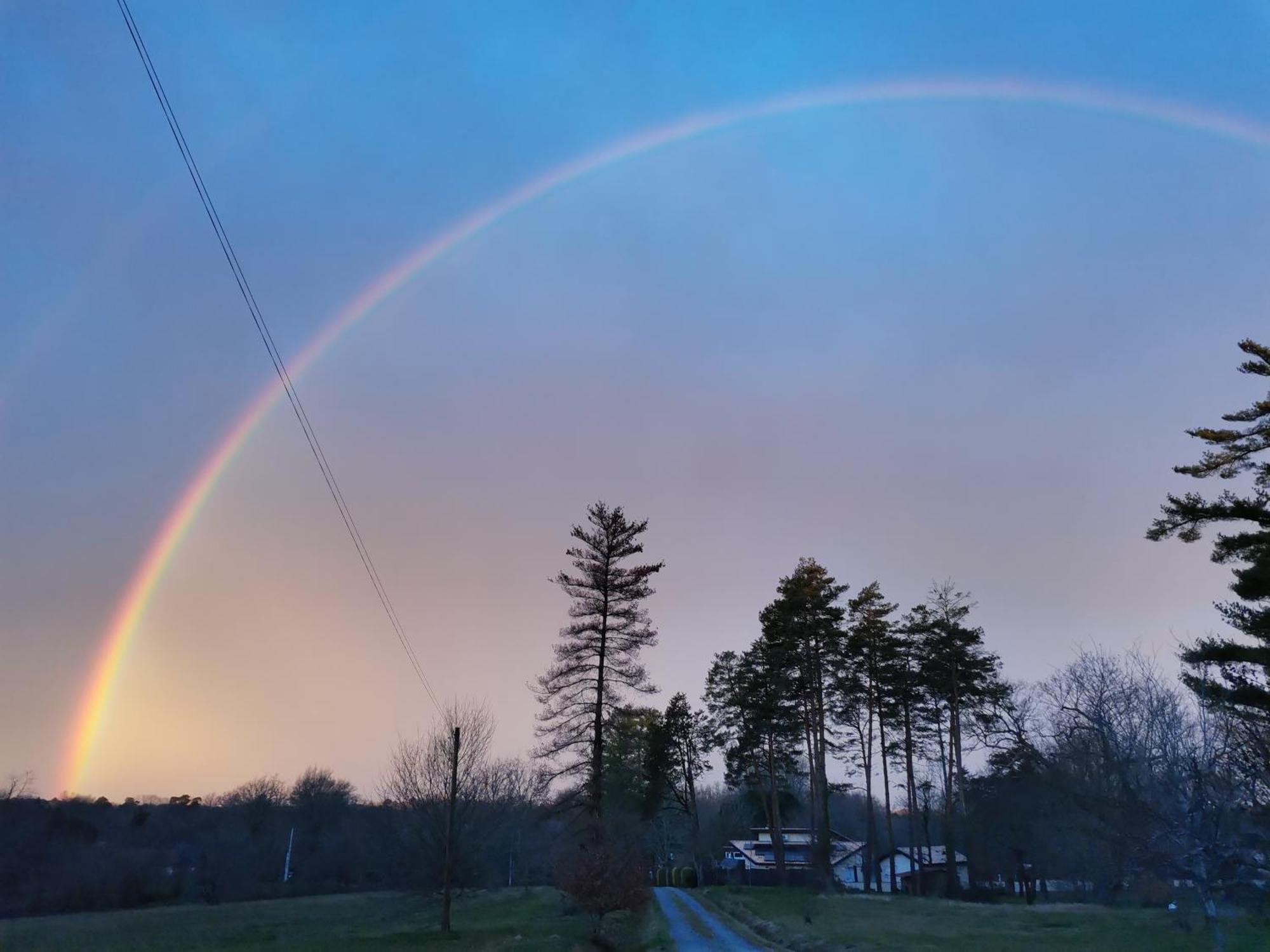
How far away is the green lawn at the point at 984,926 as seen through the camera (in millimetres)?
19641

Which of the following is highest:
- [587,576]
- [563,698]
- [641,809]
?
[587,576]

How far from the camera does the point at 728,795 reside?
9275 cm

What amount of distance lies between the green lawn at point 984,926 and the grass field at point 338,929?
499 cm

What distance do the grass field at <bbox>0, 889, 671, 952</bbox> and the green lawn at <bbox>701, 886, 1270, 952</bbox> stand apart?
4987mm

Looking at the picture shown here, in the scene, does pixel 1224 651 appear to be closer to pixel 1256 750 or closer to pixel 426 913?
pixel 1256 750

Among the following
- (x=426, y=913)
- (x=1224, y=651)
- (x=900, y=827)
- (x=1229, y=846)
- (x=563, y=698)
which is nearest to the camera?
(x=1229, y=846)

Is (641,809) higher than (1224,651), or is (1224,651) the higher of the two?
(1224,651)

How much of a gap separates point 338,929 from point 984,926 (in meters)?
28.0

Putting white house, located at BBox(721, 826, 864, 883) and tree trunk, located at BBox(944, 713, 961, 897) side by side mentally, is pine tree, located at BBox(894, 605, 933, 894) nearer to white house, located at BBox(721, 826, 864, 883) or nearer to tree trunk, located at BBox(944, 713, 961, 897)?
tree trunk, located at BBox(944, 713, 961, 897)

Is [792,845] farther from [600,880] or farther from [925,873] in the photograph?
[600,880]

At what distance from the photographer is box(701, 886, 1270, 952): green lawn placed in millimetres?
19641

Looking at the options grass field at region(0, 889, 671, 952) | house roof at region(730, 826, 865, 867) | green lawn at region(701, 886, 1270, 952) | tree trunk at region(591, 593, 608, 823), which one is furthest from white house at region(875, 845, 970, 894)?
tree trunk at region(591, 593, 608, 823)

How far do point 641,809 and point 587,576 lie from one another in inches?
1363

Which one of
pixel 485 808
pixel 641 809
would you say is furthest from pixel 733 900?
pixel 641 809
